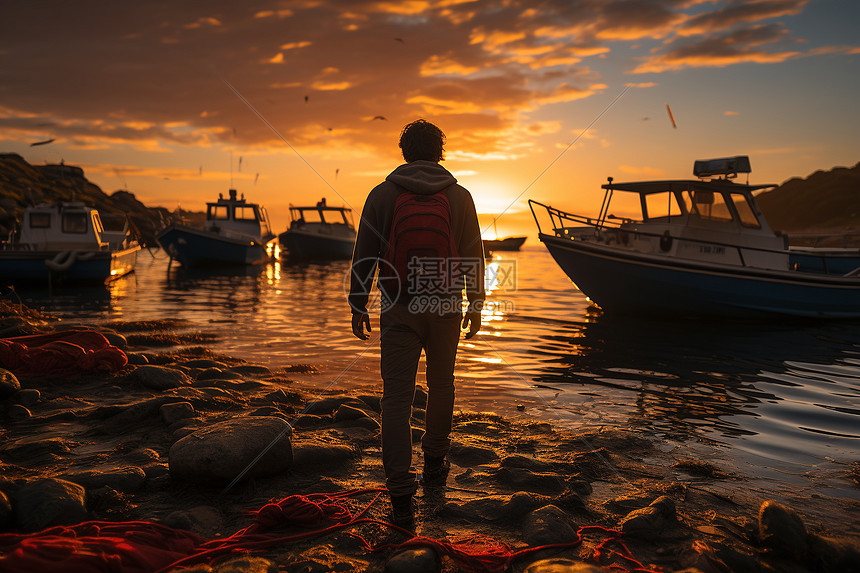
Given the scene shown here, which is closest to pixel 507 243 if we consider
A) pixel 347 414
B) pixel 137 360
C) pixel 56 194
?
pixel 56 194

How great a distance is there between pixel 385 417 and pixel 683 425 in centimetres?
389

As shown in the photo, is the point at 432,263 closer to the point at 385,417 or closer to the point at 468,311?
the point at 468,311

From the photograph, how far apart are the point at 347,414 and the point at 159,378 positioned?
8.42 feet

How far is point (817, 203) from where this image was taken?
13950 cm

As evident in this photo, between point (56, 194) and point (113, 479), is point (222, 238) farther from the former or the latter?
point (56, 194)

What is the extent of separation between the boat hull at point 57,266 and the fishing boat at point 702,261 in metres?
15.8

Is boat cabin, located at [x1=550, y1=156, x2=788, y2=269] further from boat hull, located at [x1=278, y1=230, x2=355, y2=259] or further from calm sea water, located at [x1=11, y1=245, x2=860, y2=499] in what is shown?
boat hull, located at [x1=278, y1=230, x2=355, y2=259]

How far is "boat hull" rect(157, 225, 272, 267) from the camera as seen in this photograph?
1133 inches

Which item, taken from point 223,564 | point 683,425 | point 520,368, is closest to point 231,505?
point 223,564

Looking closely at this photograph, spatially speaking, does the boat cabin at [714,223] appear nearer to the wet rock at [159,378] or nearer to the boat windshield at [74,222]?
the wet rock at [159,378]

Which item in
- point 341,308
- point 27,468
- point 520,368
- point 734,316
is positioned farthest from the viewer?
point 341,308

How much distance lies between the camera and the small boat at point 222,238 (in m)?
28.9

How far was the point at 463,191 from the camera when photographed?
341 cm

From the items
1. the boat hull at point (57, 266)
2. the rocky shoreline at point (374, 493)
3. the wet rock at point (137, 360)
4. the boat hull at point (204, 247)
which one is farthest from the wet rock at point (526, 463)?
the boat hull at point (204, 247)
